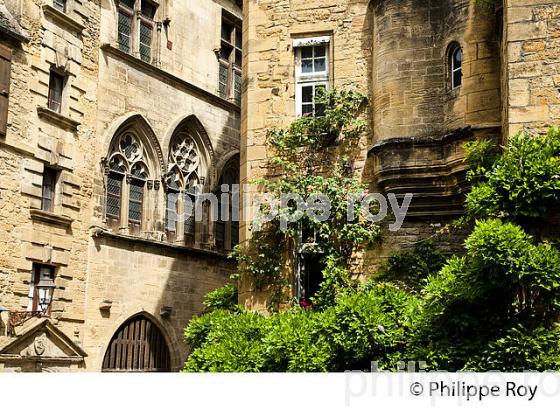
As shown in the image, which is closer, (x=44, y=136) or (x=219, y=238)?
(x=44, y=136)

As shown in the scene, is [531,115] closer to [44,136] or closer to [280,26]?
[280,26]

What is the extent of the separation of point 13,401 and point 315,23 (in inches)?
310

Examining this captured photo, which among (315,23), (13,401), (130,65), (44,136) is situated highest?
(130,65)

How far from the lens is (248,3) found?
14016 millimetres

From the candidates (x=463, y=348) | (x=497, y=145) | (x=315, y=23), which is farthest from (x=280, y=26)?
(x=463, y=348)

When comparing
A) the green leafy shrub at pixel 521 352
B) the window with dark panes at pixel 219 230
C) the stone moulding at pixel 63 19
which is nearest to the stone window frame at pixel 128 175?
the stone moulding at pixel 63 19

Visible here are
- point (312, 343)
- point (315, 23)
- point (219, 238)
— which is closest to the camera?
point (312, 343)

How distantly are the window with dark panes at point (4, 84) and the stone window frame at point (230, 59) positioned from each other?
8078 millimetres

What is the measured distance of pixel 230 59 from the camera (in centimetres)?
2372

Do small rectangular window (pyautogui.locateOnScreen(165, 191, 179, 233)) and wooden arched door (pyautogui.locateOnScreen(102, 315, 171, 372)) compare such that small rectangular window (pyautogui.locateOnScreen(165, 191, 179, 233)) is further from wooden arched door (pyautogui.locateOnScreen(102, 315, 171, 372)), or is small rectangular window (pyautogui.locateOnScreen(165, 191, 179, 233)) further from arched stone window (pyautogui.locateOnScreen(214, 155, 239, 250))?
wooden arched door (pyautogui.locateOnScreen(102, 315, 171, 372))

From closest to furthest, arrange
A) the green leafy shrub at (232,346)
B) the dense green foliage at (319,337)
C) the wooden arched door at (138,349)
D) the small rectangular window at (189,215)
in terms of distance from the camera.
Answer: the dense green foliage at (319,337), the green leafy shrub at (232,346), the wooden arched door at (138,349), the small rectangular window at (189,215)

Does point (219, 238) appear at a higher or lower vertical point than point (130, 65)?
lower

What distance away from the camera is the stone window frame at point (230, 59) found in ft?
76.7

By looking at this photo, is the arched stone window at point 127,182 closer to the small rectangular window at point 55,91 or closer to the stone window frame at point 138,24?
the small rectangular window at point 55,91
